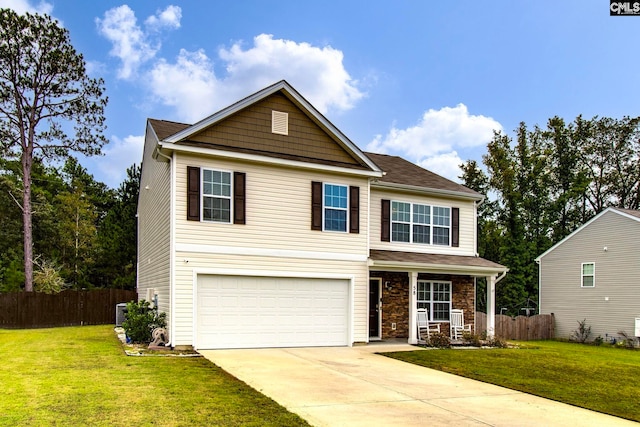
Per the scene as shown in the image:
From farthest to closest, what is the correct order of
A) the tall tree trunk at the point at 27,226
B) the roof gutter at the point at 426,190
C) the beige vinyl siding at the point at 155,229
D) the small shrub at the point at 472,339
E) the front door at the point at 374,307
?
the tall tree trunk at the point at 27,226, the front door at the point at 374,307, the roof gutter at the point at 426,190, the small shrub at the point at 472,339, the beige vinyl siding at the point at 155,229

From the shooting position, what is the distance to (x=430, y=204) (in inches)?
714

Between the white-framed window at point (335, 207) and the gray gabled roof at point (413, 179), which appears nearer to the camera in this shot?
the white-framed window at point (335, 207)

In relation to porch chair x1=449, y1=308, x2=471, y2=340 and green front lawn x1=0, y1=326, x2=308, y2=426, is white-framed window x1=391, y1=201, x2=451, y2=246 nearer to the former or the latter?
porch chair x1=449, y1=308, x2=471, y2=340

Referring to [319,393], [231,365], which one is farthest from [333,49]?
[319,393]

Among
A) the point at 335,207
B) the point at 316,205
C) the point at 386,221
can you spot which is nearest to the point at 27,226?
the point at 316,205

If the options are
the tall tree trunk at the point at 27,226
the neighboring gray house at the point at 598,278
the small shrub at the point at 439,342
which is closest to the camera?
the small shrub at the point at 439,342

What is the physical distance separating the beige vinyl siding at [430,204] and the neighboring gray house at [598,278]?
24.5 feet

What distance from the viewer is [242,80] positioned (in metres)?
21.0

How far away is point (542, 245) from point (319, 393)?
2978cm

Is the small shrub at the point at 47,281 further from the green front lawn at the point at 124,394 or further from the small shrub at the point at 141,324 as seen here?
the green front lawn at the point at 124,394

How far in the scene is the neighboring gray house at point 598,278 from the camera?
848 inches

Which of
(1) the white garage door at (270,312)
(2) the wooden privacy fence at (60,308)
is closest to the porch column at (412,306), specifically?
(1) the white garage door at (270,312)

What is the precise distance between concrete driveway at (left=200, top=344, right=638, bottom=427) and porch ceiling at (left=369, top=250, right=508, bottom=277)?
12.5 ft
